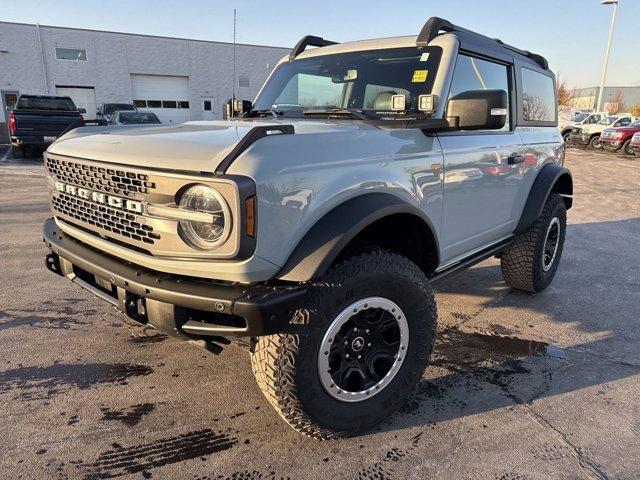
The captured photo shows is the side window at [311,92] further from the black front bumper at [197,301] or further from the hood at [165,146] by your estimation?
the black front bumper at [197,301]

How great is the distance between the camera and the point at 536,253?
424 centimetres

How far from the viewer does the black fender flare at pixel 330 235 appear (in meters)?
1.98

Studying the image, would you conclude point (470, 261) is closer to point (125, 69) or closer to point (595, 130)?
point (595, 130)

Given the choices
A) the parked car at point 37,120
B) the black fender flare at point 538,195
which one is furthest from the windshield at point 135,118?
the black fender flare at point 538,195

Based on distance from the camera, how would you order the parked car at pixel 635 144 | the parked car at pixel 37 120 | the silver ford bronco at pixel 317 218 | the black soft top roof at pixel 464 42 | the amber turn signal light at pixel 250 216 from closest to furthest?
the amber turn signal light at pixel 250 216 < the silver ford bronco at pixel 317 218 < the black soft top roof at pixel 464 42 < the parked car at pixel 37 120 < the parked car at pixel 635 144

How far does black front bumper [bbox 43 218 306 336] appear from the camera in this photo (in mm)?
1882

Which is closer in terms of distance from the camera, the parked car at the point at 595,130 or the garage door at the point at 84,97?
the parked car at the point at 595,130

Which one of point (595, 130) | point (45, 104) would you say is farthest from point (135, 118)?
point (595, 130)

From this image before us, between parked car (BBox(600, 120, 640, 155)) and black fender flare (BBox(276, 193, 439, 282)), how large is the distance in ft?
71.9

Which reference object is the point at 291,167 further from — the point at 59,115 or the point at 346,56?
the point at 59,115

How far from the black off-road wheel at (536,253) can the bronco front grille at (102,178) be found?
3.27 metres

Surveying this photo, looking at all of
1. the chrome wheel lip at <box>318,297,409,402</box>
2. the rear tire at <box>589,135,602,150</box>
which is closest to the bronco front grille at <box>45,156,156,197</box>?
the chrome wheel lip at <box>318,297,409,402</box>

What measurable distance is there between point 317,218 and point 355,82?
1.61 meters

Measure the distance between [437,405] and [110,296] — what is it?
191 centimetres
